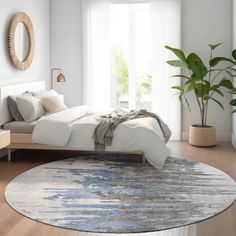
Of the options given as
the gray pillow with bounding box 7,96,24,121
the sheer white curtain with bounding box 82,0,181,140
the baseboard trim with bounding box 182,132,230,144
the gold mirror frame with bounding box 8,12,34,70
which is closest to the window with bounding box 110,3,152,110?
the sheer white curtain with bounding box 82,0,181,140

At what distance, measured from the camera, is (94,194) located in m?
3.87

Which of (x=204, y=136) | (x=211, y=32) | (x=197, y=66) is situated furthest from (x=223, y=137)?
(x=211, y=32)

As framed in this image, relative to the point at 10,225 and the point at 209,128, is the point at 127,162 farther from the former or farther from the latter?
the point at 10,225

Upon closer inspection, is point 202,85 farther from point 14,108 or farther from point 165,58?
point 14,108

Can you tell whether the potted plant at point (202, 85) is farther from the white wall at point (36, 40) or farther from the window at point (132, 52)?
the white wall at point (36, 40)

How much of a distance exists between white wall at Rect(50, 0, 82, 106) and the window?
59 cm

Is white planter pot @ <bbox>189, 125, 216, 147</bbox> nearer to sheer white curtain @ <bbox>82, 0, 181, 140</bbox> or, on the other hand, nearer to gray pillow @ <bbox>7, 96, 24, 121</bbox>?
sheer white curtain @ <bbox>82, 0, 181, 140</bbox>

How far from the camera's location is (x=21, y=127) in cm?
524

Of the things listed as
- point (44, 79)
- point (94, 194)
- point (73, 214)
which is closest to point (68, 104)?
point (44, 79)

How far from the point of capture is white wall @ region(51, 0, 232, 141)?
6754 millimetres

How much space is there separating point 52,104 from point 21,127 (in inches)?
30.2

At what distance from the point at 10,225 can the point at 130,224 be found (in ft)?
2.92

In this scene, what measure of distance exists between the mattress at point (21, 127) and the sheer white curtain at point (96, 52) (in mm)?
2057

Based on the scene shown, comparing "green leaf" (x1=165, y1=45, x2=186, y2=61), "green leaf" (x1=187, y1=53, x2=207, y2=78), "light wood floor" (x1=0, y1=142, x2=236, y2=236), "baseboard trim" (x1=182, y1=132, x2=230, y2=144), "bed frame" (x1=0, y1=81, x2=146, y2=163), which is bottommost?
"light wood floor" (x1=0, y1=142, x2=236, y2=236)
